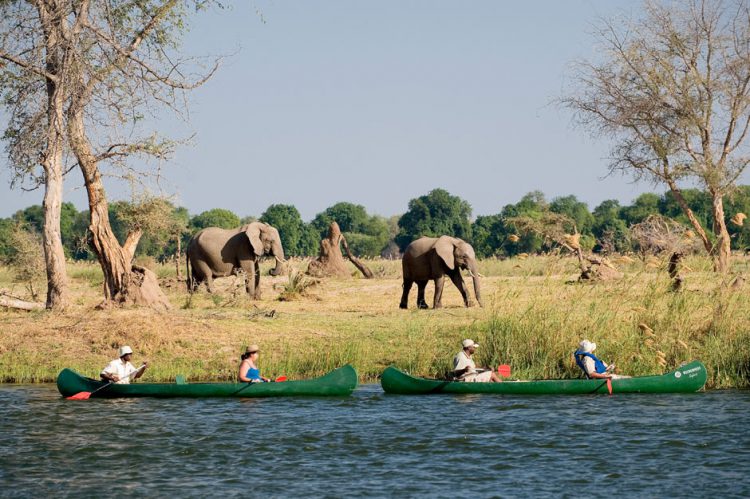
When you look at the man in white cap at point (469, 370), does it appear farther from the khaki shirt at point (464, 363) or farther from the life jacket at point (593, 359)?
the life jacket at point (593, 359)

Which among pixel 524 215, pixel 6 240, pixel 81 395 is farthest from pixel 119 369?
pixel 524 215

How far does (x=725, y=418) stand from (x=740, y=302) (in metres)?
4.46

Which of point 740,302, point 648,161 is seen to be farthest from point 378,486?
point 648,161

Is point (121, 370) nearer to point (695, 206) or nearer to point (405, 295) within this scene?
point (405, 295)

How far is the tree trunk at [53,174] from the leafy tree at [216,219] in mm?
74463

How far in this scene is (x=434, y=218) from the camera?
312 ft

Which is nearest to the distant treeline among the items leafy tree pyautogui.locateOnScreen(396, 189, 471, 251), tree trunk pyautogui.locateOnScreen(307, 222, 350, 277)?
leafy tree pyautogui.locateOnScreen(396, 189, 471, 251)

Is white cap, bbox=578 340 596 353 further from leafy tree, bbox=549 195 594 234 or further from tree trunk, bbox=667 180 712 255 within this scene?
leafy tree, bbox=549 195 594 234

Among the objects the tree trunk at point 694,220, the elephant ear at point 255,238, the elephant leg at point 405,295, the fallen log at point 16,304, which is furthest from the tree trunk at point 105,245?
the tree trunk at point 694,220

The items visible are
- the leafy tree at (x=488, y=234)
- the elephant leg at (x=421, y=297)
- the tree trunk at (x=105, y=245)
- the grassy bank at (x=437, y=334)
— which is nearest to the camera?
the grassy bank at (x=437, y=334)

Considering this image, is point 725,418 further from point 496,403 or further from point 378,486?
point 378,486

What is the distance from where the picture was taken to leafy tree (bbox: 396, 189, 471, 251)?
93938 millimetres

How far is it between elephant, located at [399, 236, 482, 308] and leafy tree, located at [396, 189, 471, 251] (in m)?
65.0

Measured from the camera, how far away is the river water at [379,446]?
1261 centimetres
